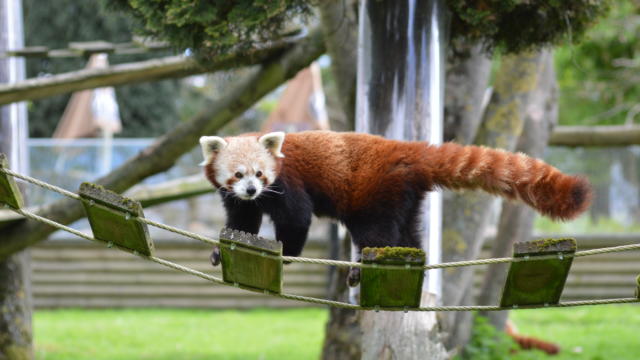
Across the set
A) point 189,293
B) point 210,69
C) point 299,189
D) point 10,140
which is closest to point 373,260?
point 299,189

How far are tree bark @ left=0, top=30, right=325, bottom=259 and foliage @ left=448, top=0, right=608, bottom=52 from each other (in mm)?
1622

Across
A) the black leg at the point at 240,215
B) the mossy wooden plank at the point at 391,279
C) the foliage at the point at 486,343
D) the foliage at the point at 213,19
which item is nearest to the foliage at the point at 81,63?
the foliage at the point at 486,343

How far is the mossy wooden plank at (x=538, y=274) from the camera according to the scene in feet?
9.73

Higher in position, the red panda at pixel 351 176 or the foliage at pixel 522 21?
the foliage at pixel 522 21

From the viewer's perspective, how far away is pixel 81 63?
1858cm

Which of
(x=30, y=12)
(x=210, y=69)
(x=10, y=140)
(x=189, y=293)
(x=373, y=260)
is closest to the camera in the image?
(x=373, y=260)

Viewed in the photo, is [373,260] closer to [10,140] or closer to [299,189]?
[299,189]

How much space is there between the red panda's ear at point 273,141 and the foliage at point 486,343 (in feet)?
11.6

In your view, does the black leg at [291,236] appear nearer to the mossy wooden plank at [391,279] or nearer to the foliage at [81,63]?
the mossy wooden plank at [391,279]

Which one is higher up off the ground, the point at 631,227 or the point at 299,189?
the point at 299,189

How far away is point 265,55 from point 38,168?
579 centimetres

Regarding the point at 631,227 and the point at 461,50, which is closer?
the point at 461,50

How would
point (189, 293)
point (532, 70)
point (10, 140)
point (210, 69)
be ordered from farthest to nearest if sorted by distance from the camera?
point (189, 293) < point (10, 140) < point (532, 70) < point (210, 69)

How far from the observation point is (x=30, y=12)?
18.9 metres
